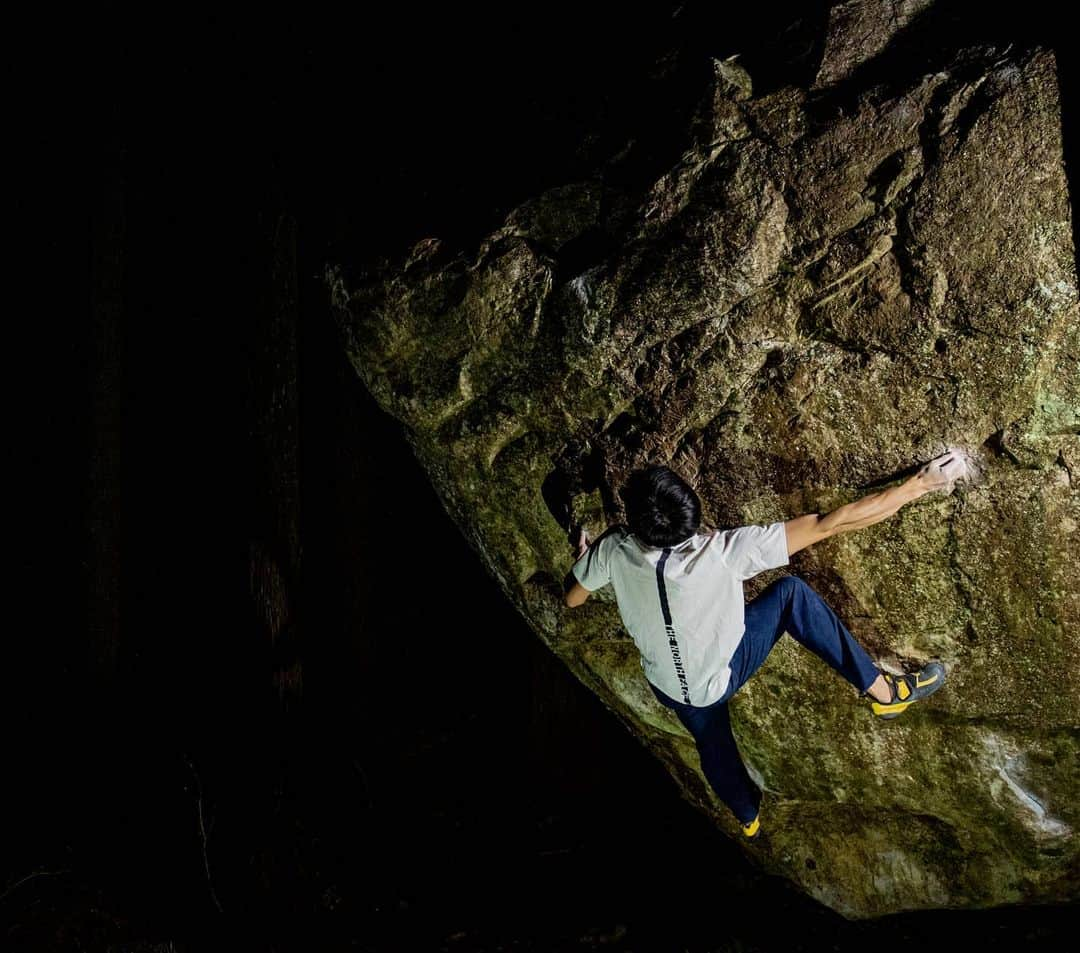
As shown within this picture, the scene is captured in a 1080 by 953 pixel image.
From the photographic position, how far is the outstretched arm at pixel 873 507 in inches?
128

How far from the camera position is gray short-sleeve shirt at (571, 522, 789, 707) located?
3.35m

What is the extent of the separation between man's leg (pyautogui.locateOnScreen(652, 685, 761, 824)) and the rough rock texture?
283mm

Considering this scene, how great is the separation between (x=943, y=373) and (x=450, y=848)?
4.83 meters

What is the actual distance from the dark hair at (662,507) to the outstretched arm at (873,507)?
404 millimetres

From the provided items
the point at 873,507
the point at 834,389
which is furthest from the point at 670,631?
the point at 834,389

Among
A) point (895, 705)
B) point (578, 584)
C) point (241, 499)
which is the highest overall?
point (241, 499)

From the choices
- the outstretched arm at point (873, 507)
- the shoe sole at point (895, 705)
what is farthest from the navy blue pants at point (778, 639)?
the outstretched arm at point (873, 507)

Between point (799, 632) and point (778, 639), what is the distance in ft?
0.84

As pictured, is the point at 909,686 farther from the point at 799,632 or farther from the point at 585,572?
the point at 585,572

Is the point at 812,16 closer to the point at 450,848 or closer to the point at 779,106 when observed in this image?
the point at 779,106

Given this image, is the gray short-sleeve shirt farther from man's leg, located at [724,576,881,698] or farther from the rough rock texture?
the rough rock texture

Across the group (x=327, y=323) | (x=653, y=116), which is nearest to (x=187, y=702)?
(x=327, y=323)

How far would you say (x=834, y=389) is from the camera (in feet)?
11.1

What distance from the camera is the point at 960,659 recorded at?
3652 millimetres
